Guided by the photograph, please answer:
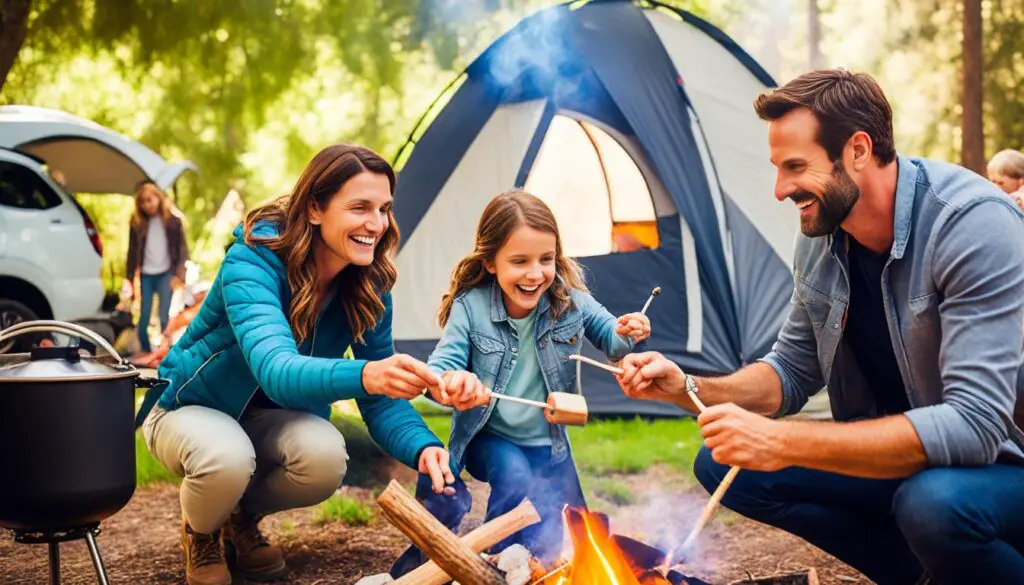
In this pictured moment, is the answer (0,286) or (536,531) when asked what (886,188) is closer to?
(536,531)

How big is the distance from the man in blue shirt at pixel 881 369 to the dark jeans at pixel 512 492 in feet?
1.87

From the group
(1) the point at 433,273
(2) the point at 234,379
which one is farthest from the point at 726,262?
(2) the point at 234,379

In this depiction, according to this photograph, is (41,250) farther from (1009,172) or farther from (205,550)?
(1009,172)

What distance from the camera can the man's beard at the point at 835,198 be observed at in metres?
2.81

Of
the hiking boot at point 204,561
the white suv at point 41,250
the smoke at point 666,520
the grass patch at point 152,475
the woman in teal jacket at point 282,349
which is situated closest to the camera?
the woman in teal jacket at point 282,349

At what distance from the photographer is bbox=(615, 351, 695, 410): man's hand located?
9.73ft

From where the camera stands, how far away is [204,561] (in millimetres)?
3465

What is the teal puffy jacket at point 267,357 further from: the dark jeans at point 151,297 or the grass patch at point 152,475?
the dark jeans at point 151,297

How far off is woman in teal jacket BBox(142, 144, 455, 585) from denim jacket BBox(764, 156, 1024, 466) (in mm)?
→ 1227

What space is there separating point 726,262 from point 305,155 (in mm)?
13906

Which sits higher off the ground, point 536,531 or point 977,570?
point 977,570

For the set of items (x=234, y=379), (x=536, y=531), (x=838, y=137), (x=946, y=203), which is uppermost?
(x=838, y=137)

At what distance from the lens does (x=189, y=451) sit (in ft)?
10.7

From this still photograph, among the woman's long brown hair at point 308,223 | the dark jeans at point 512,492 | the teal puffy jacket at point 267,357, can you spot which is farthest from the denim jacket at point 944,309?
the woman's long brown hair at point 308,223
